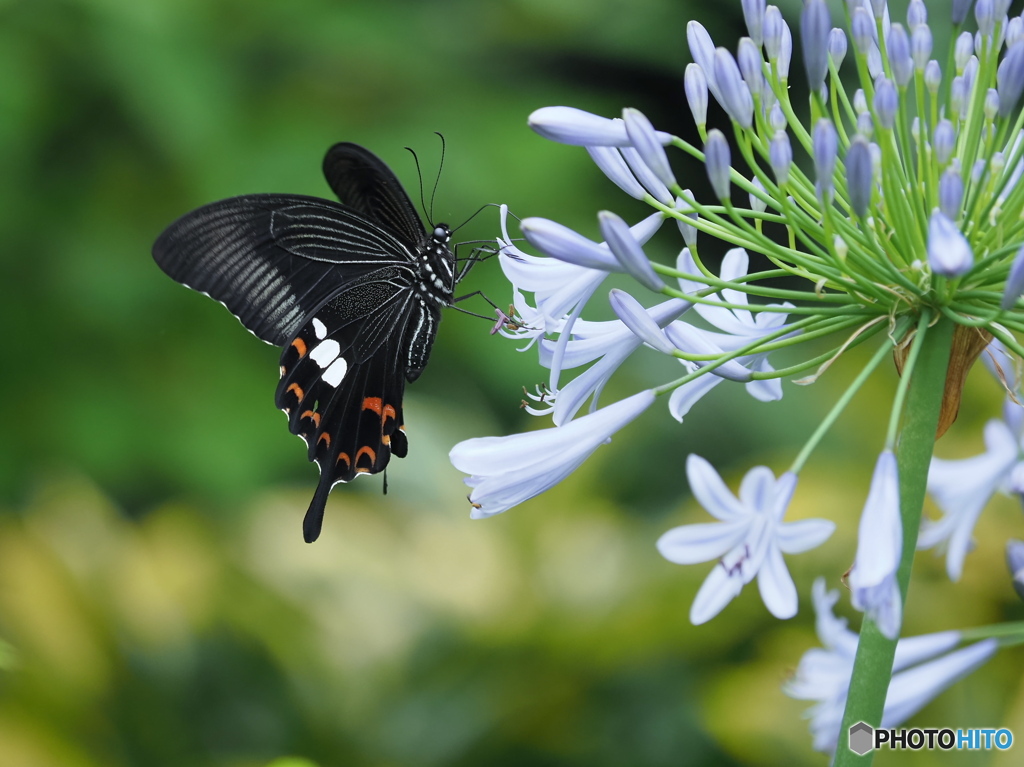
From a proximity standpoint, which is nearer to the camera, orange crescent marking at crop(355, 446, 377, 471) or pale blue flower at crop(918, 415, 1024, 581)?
pale blue flower at crop(918, 415, 1024, 581)

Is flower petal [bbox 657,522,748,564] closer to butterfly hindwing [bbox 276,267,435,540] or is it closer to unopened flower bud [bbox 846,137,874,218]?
unopened flower bud [bbox 846,137,874,218]

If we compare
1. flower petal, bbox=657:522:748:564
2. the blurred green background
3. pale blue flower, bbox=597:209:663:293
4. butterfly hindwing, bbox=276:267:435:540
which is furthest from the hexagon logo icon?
the blurred green background

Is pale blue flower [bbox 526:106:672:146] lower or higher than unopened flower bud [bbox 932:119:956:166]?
lower

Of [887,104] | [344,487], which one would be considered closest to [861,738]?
[887,104]

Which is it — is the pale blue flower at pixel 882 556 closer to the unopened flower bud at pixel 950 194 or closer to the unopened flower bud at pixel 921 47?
the unopened flower bud at pixel 950 194

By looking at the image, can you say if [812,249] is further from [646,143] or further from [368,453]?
[368,453]

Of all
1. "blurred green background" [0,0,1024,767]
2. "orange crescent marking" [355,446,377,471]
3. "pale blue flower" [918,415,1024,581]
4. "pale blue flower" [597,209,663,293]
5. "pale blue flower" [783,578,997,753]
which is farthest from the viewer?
"blurred green background" [0,0,1024,767]

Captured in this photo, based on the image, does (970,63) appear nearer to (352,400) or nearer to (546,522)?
(352,400)
